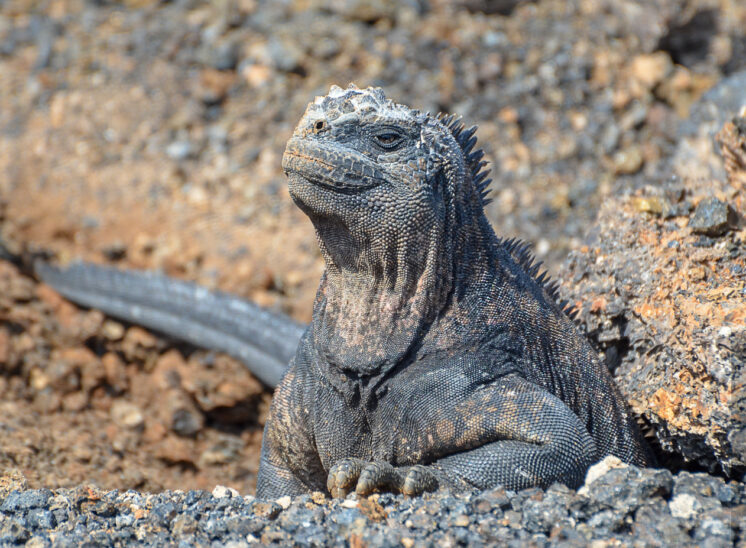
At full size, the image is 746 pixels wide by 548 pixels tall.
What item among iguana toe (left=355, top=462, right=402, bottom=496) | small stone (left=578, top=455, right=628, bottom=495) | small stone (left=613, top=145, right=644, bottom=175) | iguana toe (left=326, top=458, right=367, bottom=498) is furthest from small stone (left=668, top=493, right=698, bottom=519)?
small stone (left=613, top=145, right=644, bottom=175)

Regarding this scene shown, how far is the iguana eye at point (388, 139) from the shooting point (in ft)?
10.6

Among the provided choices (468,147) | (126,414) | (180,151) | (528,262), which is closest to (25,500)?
(468,147)

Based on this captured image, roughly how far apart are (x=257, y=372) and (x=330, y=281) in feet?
8.65

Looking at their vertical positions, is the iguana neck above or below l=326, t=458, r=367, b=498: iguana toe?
above

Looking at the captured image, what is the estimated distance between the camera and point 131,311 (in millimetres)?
6480

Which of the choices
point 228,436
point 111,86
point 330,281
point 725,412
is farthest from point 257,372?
point 111,86

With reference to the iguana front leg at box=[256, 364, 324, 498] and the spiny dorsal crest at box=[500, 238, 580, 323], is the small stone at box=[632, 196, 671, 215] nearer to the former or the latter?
the spiny dorsal crest at box=[500, 238, 580, 323]

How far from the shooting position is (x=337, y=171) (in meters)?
3.12

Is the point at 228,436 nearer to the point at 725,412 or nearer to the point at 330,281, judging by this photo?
the point at 330,281

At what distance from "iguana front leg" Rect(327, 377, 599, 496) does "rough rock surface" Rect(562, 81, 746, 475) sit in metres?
0.56

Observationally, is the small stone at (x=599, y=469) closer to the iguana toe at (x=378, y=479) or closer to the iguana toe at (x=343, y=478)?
the iguana toe at (x=378, y=479)

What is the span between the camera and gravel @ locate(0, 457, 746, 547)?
264 cm

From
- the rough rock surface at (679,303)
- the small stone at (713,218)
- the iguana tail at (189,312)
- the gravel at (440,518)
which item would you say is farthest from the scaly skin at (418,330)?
the iguana tail at (189,312)

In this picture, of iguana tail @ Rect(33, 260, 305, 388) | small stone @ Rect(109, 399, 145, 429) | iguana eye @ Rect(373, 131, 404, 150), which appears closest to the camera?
iguana eye @ Rect(373, 131, 404, 150)
